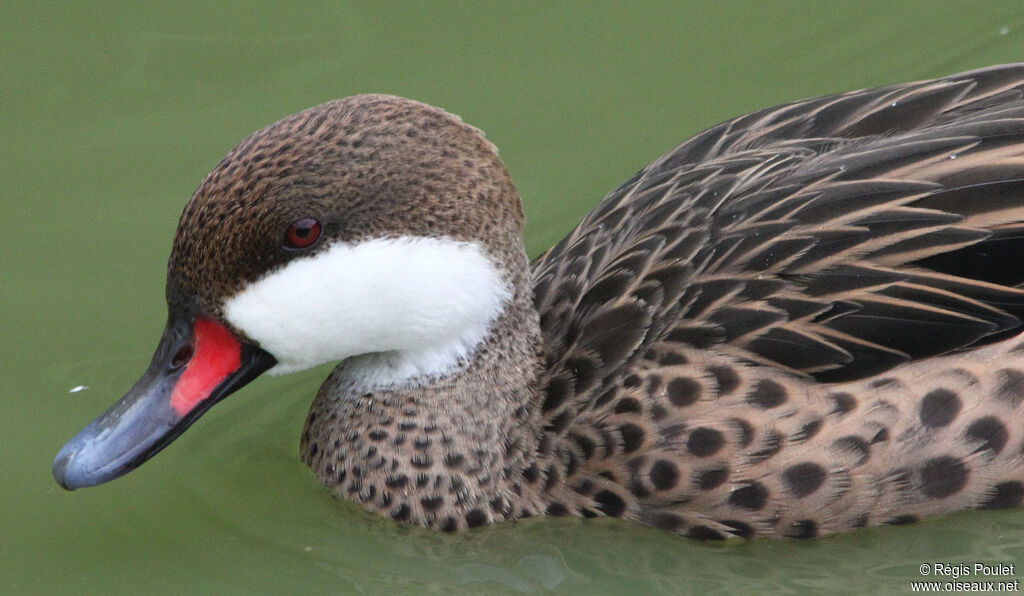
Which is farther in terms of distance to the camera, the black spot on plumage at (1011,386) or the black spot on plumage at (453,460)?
the black spot on plumage at (453,460)

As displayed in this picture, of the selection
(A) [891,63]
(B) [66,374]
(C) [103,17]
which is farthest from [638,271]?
(C) [103,17]

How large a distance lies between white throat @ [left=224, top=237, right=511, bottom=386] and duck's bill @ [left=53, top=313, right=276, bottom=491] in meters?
0.12

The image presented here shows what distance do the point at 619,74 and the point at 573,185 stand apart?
0.75m

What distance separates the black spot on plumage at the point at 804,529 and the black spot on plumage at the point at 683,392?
49cm

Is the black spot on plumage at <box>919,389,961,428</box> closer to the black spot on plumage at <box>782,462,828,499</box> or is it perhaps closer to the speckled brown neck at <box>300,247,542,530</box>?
the black spot on plumage at <box>782,462,828,499</box>

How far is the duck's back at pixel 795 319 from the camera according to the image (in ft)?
15.2

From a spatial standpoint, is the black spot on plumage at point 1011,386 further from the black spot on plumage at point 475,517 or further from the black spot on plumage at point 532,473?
the black spot on plumage at point 475,517

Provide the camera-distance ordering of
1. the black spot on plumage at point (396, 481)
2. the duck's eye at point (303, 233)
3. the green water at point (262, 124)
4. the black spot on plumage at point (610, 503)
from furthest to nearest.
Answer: the black spot on plumage at point (396, 481), the green water at point (262, 124), the black spot on plumage at point (610, 503), the duck's eye at point (303, 233)

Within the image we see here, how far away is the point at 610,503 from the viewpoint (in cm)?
481

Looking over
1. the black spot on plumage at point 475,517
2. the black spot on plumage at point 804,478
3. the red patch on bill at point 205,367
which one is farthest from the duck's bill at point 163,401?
the black spot on plumage at point 804,478

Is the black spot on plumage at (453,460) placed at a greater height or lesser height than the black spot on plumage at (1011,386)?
greater

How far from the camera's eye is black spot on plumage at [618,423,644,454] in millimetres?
4727

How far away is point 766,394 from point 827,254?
1.53ft

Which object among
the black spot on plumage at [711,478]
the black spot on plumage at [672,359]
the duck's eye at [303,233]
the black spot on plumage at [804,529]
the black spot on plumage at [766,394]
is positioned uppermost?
the duck's eye at [303,233]
